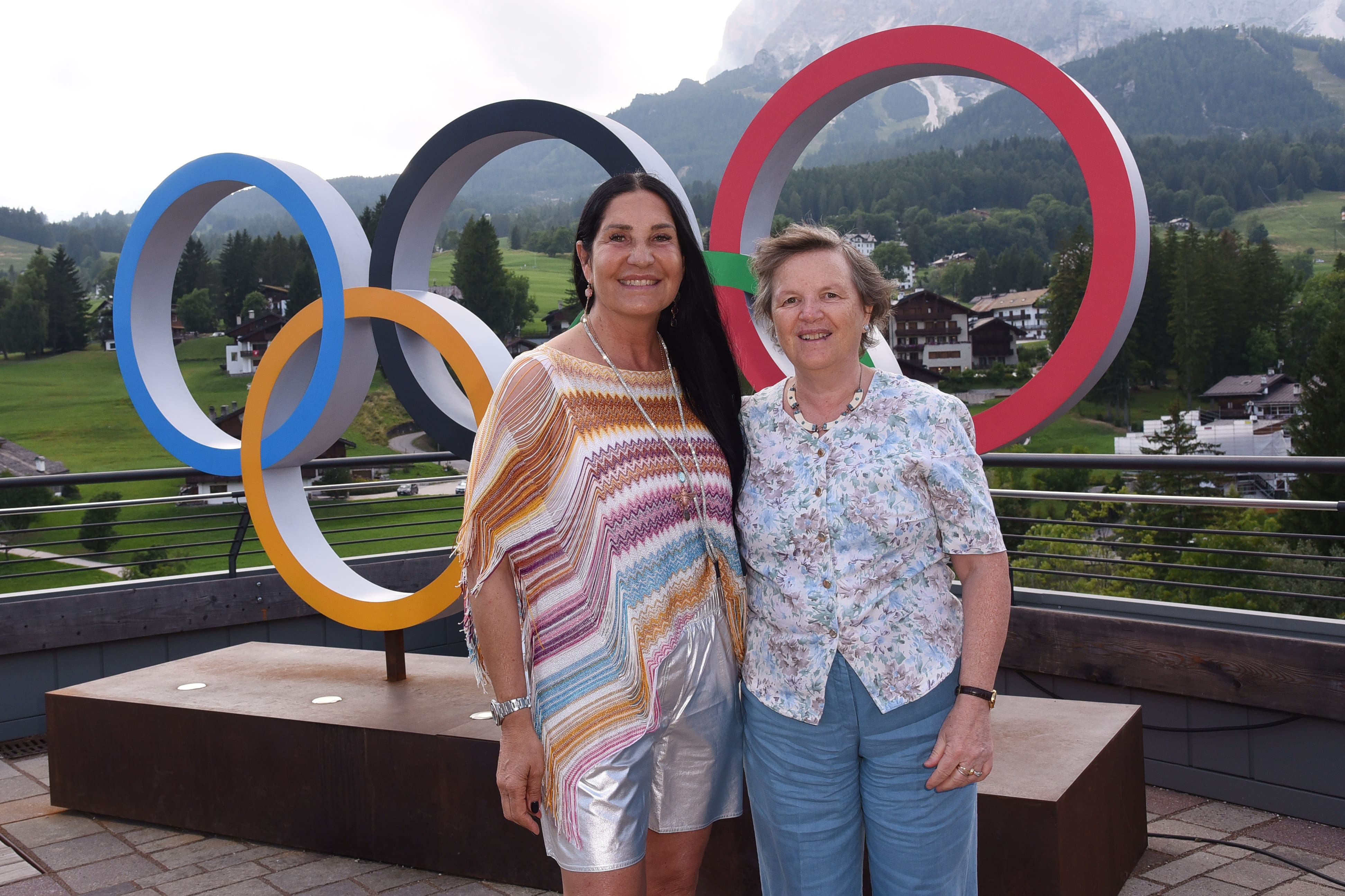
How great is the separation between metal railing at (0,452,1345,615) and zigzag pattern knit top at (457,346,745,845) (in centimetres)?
125

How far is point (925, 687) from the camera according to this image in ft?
5.57

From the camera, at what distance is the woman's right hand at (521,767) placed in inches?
72.1

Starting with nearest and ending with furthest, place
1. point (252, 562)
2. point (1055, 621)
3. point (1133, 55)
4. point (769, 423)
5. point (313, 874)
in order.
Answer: point (769, 423)
point (313, 874)
point (1055, 621)
point (252, 562)
point (1133, 55)

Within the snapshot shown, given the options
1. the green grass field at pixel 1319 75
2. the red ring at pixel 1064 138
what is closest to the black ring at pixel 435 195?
the red ring at pixel 1064 138

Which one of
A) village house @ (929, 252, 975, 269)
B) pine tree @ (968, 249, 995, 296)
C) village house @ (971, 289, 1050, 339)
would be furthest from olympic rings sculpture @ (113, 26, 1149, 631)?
village house @ (929, 252, 975, 269)

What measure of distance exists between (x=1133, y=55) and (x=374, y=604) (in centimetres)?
16939

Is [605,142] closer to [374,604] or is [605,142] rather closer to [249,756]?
[374,604]

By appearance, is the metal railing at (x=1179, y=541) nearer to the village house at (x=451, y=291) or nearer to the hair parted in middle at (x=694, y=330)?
the hair parted in middle at (x=694, y=330)

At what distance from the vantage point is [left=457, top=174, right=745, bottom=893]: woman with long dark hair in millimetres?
1801

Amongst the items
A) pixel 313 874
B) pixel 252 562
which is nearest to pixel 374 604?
pixel 313 874

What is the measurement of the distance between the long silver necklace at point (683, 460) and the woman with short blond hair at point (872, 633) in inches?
4.9

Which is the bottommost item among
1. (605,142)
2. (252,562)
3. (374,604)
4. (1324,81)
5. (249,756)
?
(252,562)

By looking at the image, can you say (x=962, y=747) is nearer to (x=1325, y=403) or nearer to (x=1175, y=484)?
(x=1175, y=484)

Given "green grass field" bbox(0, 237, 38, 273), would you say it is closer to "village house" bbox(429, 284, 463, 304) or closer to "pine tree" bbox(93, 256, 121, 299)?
"pine tree" bbox(93, 256, 121, 299)
